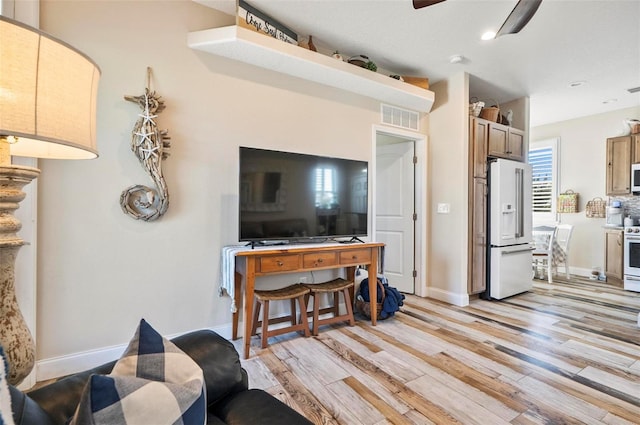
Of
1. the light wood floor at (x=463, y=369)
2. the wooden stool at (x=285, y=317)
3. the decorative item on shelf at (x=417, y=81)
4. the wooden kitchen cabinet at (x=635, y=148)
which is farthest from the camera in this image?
the wooden kitchen cabinet at (x=635, y=148)

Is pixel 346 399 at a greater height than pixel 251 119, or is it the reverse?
pixel 251 119

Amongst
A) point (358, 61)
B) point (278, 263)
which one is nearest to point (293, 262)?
point (278, 263)

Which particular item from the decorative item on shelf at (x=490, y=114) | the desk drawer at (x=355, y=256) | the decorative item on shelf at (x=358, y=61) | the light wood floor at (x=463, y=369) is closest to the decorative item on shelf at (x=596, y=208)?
A: the light wood floor at (x=463, y=369)

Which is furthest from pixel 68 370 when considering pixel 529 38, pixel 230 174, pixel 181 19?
pixel 529 38

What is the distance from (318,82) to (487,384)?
287cm

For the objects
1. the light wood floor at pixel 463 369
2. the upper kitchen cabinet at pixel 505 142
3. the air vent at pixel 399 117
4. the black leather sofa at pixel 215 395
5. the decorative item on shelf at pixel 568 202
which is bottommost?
the light wood floor at pixel 463 369

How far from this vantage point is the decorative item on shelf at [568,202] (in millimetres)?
5520

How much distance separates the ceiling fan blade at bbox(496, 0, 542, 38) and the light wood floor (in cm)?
240

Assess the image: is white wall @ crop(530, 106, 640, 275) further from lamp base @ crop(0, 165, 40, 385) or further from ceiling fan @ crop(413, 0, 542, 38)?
lamp base @ crop(0, 165, 40, 385)

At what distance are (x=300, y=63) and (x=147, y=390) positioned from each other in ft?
8.89

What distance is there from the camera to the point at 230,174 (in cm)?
272

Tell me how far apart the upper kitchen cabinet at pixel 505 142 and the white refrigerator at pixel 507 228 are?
176mm

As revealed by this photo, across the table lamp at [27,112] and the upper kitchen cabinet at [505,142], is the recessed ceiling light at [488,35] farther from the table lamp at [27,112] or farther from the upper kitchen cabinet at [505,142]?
the table lamp at [27,112]

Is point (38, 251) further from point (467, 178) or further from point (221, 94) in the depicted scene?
point (467, 178)
